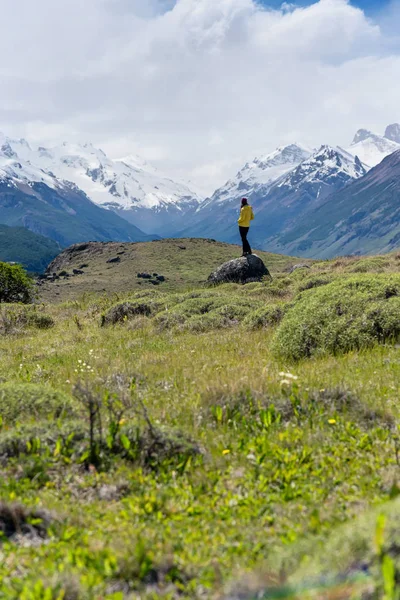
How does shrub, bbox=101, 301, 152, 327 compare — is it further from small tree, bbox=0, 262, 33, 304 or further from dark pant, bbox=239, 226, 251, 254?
dark pant, bbox=239, 226, 251, 254

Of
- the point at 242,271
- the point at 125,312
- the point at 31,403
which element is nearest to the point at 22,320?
the point at 125,312

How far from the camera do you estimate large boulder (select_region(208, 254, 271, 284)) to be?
2914 centimetres

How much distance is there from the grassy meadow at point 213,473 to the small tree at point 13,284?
18.5 metres

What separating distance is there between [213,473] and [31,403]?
2.87 metres

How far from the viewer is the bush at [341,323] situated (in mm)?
8984

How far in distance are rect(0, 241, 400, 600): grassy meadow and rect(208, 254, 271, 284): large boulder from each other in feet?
64.5

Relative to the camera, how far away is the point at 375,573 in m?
2.35

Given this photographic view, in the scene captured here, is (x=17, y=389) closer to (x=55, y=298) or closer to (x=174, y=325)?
(x=174, y=325)

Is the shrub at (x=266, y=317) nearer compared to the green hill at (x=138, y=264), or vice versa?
the shrub at (x=266, y=317)

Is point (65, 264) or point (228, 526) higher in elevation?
point (65, 264)

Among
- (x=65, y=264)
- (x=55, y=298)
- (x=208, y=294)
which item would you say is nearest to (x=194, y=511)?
(x=208, y=294)

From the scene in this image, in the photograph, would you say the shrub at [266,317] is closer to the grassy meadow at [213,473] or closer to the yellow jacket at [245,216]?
the grassy meadow at [213,473]

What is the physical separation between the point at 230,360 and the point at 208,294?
9.65 metres

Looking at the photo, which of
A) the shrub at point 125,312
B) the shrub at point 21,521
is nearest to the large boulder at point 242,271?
the shrub at point 125,312
